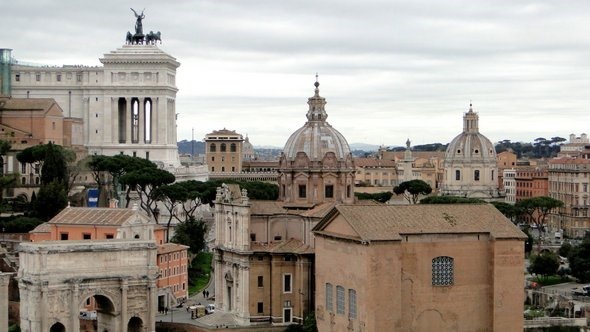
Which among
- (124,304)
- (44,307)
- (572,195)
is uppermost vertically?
(572,195)

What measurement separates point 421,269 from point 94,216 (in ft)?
61.0

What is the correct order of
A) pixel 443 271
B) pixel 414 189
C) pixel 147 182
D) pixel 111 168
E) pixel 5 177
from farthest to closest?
pixel 414 189
pixel 111 168
pixel 147 182
pixel 5 177
pixel 443 271

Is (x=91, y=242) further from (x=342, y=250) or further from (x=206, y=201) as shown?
(x=206, y=201)

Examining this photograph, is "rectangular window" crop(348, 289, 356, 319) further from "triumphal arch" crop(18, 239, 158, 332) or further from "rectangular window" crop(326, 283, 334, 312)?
"triumphal arch" crop(18, 239, 158, 332)

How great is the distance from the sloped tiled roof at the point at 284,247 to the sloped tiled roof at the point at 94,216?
632 cm

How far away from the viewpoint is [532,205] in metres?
91.8

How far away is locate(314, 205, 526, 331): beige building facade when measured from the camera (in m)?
47.6

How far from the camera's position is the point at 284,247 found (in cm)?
5569

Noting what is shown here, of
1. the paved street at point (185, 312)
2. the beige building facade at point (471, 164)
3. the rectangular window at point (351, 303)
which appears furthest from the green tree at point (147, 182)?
the beige building facade at point (471, 164)

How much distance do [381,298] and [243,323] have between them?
994cm

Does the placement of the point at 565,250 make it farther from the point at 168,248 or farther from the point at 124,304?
the point at 124,304

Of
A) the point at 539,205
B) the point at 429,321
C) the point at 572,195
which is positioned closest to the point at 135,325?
the point at 429,321

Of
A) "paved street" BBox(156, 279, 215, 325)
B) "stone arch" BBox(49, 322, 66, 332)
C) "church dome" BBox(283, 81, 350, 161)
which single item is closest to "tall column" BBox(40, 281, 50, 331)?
"stone arch" BBox(49, 322, 66, 332)

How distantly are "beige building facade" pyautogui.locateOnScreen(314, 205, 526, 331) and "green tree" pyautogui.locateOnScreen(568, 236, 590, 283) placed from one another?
18556 mm
